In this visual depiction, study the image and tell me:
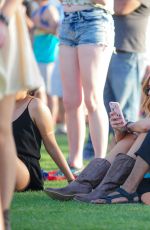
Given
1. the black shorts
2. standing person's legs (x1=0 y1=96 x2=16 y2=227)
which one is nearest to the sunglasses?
the black shorts

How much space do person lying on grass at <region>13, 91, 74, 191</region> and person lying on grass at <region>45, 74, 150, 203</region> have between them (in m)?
0.30

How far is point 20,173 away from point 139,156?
920 millimetres

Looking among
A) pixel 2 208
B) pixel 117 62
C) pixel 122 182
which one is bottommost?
pixel 117 62

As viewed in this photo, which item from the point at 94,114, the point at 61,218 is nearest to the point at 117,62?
the point at 94,114

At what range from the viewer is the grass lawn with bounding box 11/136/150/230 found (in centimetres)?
496

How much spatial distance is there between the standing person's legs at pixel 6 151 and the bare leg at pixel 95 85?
262 cm

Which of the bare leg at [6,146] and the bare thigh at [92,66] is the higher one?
the bare leg at [6,146]

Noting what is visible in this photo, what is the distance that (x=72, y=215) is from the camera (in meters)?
5.32

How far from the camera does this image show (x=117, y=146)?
19.8 feet

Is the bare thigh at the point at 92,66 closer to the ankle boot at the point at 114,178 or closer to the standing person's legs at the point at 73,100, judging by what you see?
the standing person's legs at the point at 73,100

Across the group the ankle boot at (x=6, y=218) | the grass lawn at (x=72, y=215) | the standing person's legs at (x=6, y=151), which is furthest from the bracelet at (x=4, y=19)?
the grass lawn at (x=72, y=215)

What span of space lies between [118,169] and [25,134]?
814mm

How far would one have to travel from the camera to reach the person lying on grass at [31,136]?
6242 mm

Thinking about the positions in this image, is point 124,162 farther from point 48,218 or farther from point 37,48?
point 37,48
